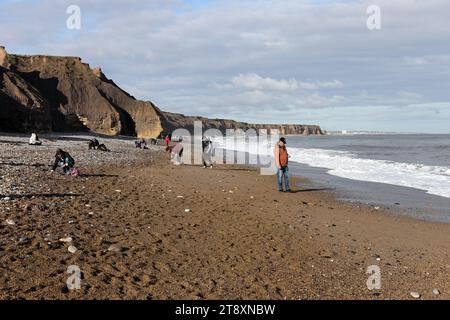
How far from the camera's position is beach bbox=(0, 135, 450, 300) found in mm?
5484

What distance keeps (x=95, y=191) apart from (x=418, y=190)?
12240 mm

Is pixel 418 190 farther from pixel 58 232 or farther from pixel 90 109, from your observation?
pixel 90 109

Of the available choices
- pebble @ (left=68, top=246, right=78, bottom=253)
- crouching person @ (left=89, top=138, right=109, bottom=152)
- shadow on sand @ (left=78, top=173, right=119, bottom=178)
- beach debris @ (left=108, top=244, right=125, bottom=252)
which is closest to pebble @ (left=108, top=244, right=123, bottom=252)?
beach debris @ (left=108, top=244, right=125, bottom=252)

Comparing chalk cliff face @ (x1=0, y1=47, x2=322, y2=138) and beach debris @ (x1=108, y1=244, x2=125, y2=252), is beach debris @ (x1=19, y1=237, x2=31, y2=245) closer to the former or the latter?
beach debris @ (x1=108, y1=244, x2=125, y2=252)

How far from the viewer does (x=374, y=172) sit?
23.4m

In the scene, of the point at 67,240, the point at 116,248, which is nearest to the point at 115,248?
the point at 116,248

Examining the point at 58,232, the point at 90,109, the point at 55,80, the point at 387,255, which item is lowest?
the point at 387,255

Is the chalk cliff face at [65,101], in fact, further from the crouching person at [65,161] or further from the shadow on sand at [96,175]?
the crouching person at [65,161]

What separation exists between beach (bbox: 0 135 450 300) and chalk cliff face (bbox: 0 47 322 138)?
40589mm

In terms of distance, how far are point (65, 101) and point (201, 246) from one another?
77.8m

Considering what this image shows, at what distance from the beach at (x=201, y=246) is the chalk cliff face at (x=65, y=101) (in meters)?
40.6

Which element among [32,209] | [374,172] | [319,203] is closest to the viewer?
[32,209]

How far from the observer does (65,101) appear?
3078 inches
